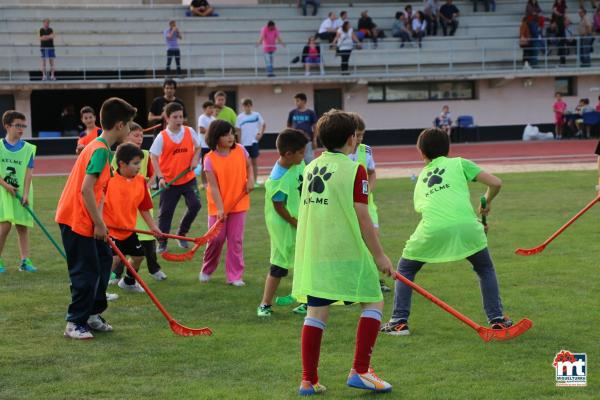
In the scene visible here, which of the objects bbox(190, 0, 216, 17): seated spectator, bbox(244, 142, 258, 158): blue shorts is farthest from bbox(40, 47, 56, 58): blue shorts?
bbox(244, 142, 258, 158): blue shorts

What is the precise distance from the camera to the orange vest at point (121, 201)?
891 centimetres

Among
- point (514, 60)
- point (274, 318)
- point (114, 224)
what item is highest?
point (514, 60)

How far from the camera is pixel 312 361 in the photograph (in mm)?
5680

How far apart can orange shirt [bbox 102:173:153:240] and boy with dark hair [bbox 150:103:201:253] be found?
2638 millimetres

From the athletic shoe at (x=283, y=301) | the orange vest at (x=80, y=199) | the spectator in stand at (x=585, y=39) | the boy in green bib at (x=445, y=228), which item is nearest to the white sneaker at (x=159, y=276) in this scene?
the athletic shoe at (x=283, y=301)

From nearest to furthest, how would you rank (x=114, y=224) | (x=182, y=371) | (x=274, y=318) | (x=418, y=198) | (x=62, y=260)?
(x=182, y=371), (x=418, y=198), (x=274, y=318), (x=114, y=224), (x=62, y=260)

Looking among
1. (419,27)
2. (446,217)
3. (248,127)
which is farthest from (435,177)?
(419,27)

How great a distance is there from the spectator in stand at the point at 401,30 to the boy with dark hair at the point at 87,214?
3052cm

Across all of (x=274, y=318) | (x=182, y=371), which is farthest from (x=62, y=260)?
(x=182, y=371)

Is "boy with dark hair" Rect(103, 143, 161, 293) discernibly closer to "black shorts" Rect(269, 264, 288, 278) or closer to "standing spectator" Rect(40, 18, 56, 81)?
"black shorts" Rect(269, 264, 288, 278)

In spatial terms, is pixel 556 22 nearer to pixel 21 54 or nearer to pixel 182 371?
pixel 21 54

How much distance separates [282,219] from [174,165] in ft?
13.0

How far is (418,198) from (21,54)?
94.1 ft

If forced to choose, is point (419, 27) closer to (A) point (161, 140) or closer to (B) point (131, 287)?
(A) point (161, 140)
